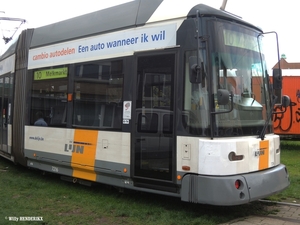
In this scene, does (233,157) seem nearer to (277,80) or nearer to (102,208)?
(277,80)

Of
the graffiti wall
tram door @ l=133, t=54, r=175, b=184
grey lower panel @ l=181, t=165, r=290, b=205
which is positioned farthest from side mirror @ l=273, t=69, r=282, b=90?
the graffiti wall

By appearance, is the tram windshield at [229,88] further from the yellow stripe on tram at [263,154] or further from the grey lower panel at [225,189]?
the grey lower panel at [225,189]

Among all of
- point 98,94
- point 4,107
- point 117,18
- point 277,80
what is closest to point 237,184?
point 277,80

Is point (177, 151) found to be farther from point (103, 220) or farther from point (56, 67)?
point (56, 67)

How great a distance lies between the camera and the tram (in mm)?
5297

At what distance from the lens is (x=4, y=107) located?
34.3 ft

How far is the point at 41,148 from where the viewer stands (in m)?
8.06

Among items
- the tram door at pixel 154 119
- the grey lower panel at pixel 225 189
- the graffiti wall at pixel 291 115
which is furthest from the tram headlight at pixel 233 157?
the graffiti wall at pixel 291 115

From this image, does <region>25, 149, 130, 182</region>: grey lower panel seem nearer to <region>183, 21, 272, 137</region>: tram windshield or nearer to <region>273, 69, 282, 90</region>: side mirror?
<region>183, 21, 272, 137</region>: tram windshield

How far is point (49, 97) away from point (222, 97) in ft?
14.4

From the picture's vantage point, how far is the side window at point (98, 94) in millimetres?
6414

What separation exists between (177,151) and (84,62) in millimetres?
2812

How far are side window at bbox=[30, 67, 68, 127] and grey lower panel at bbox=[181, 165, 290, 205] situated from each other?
328cm

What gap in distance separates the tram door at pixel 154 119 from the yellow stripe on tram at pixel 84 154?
1110 mm
